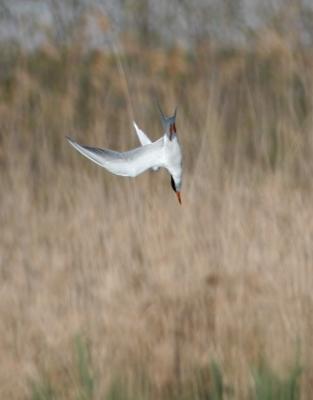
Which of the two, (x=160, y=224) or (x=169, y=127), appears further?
(x=160, y=224)

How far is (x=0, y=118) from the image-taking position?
16.6 ft

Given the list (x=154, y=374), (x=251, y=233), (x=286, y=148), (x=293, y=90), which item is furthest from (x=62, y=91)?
(x=154, y=374)

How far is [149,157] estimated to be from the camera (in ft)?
5.74

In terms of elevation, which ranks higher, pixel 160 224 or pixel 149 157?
pixel 149 157

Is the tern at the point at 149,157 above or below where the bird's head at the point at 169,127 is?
below

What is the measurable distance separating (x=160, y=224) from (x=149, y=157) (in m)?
2.10

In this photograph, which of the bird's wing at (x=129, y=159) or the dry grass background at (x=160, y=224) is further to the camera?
the dry grass background at (x=160, y=224)

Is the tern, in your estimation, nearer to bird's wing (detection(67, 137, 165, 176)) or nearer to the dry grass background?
bird's wing (detection(67, 137, 165, 176))

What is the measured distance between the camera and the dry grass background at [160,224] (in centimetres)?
344

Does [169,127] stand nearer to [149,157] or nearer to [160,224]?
[149,157]

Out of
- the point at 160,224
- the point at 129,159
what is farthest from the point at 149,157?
the point at 160,224

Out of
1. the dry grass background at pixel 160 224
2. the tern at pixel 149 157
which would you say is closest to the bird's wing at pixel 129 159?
the tern at pixel 149 157

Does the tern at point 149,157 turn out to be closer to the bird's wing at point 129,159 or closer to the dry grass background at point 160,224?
the bird's wing at point 129,159

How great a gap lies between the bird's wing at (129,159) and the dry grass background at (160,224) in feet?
3.09
